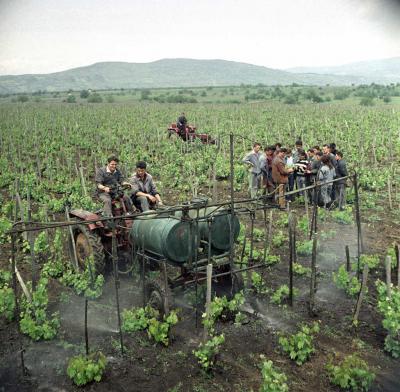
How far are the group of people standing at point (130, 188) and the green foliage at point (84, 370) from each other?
3.39 metres

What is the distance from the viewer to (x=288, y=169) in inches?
501

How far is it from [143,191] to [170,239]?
2.26 m

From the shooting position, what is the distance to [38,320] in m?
6.67

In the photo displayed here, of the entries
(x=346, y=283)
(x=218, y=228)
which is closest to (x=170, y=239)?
(x=218, y=228)

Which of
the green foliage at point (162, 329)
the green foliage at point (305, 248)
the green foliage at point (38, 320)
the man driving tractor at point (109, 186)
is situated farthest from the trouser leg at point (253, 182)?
the green foliage at point (38, 320)

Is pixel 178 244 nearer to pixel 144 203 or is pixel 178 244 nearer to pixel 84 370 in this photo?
pixel 144 203

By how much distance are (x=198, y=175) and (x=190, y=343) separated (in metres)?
11.5

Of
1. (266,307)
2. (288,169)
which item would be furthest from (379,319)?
(288,169)

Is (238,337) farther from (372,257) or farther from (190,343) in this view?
(372,257)

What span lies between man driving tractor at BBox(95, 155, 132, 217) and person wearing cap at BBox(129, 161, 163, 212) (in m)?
0.19

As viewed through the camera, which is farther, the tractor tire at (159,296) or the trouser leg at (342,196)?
the trouser leg at (342,196)

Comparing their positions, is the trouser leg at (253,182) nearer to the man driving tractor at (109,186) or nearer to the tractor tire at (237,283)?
the man driving tractor at (109,186)

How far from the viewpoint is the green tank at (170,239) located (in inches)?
273

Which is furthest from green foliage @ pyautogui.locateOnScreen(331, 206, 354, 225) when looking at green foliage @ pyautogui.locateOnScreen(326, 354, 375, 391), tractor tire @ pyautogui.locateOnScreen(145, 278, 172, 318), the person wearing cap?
green foliage @ pyautogui.locateOnScreen(326, 354, 375, 391)
